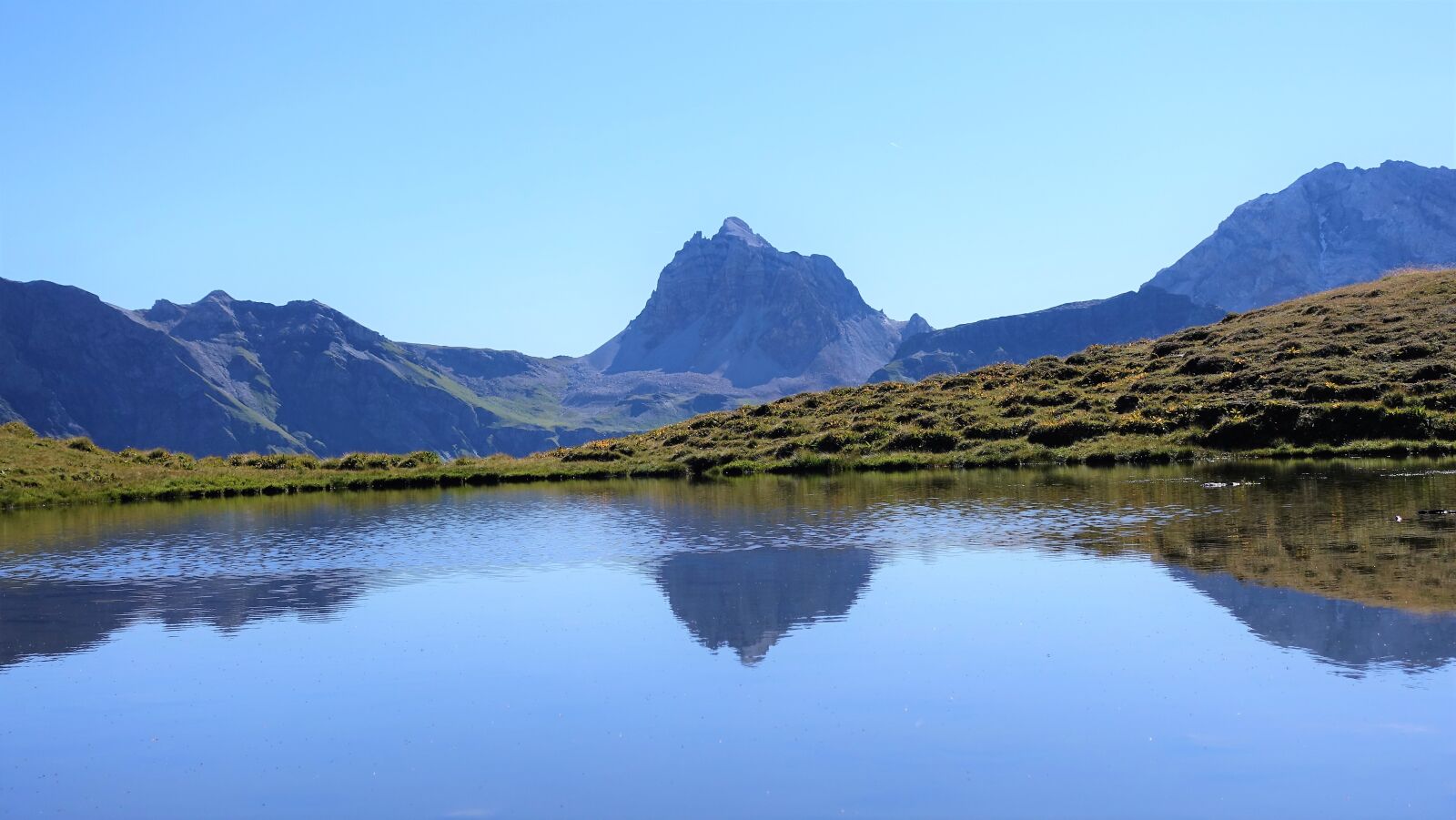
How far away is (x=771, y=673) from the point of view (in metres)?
19.6

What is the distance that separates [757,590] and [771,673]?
289 inches

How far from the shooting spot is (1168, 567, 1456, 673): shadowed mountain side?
18250mm

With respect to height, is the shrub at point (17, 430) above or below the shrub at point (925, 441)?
above

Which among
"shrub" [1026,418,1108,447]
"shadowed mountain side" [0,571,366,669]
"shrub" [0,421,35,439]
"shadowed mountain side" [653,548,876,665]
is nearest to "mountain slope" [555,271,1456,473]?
"shrub" [1026,418,1108,447]

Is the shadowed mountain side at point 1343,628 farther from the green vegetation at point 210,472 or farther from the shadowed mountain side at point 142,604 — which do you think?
the green vegetation at point 210,472

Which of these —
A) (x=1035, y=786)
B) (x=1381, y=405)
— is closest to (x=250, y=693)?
(x=1035, y=786)

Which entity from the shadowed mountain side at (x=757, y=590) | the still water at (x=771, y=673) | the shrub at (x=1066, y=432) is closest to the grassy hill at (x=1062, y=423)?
the shrub at (x=1066, y=432)

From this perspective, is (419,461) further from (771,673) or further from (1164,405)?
(771,673)

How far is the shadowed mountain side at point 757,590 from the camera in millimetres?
22812

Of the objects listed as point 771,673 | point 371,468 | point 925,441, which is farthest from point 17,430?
point 771,673

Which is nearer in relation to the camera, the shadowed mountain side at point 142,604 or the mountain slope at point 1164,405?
the shadowed mountain side at point 142,604

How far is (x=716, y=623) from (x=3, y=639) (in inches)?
610

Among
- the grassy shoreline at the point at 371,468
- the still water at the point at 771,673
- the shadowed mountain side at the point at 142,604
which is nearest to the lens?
the still water at the point at 771,673

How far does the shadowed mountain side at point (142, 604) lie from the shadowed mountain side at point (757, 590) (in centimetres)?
857
